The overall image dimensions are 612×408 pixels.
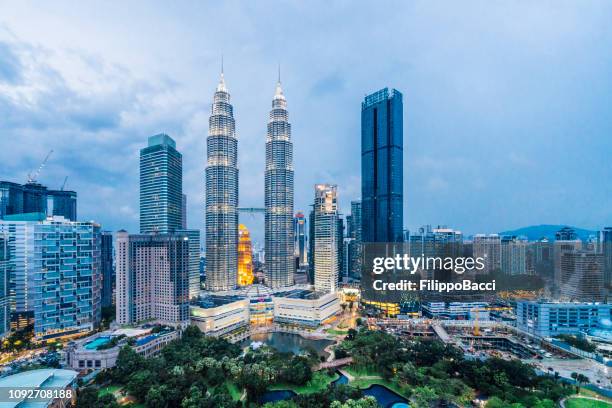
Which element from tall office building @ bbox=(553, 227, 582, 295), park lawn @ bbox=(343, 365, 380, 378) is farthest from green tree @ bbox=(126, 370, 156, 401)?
tall office building @ bbox=(553, 227, 582, 295)

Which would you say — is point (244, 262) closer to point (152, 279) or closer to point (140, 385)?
point (152, 279)

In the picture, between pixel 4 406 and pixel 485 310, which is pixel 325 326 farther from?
pixel 4 406

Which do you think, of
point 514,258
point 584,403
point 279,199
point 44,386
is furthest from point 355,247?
point 44,386

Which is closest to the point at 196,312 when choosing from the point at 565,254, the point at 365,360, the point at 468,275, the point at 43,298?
the point at 43,298

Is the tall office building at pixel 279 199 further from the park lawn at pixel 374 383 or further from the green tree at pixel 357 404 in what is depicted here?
the green tree at pixel 357 404

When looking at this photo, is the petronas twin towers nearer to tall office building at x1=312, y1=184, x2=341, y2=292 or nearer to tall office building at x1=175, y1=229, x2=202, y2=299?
tall office building at x1=175, y1=229, x2=202, y2=299
